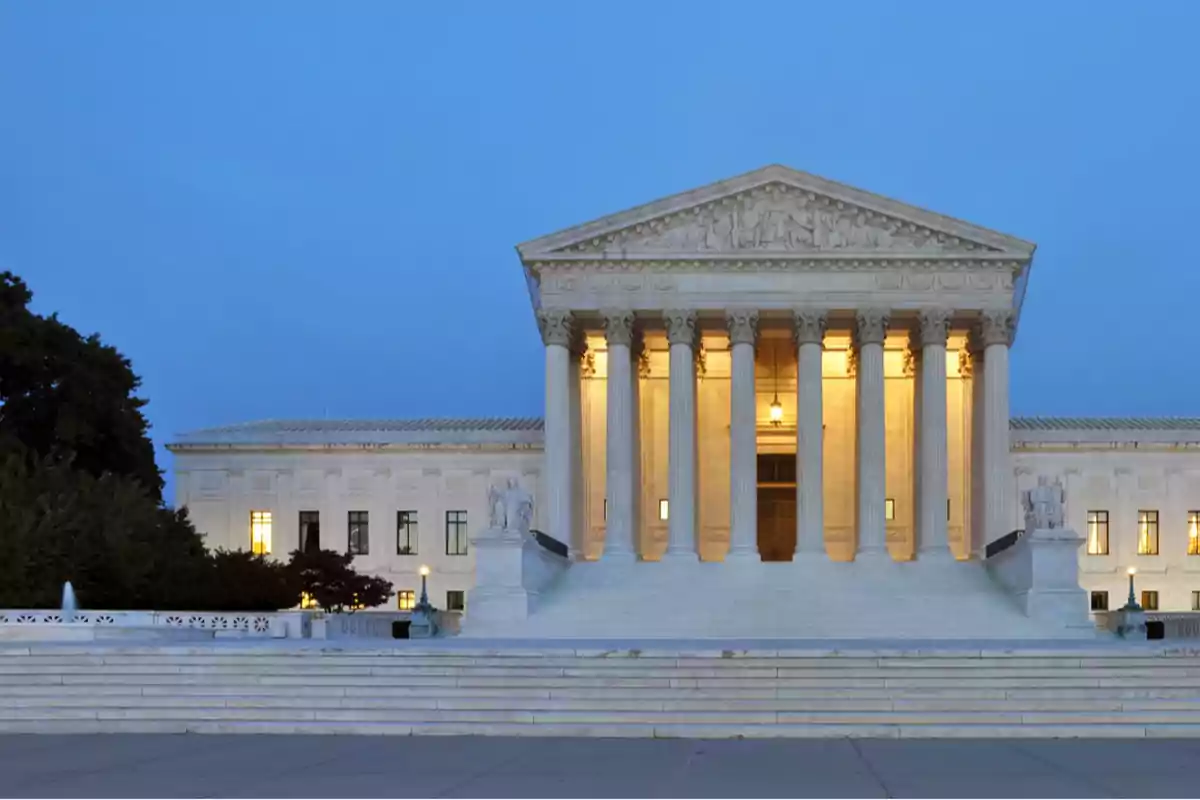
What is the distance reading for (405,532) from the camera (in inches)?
2447

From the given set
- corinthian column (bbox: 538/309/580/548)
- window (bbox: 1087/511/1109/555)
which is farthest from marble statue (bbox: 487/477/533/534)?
window (bbox: 1087/511/1109/555)

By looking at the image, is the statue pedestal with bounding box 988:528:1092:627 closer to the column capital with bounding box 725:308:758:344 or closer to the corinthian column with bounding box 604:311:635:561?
the column capital with bounding box 725:308:758:344

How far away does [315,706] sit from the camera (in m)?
23.7

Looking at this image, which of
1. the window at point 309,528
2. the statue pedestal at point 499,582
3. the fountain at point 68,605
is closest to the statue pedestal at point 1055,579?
the statue pedestal at point 499,582

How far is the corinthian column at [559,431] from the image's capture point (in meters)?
50.7

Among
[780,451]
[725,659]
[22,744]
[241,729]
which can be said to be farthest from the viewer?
[780,451]

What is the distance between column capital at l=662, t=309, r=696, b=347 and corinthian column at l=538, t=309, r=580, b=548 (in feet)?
12.9

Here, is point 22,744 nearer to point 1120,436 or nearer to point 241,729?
point 241,729

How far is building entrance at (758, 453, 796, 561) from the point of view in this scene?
5909 centimetres

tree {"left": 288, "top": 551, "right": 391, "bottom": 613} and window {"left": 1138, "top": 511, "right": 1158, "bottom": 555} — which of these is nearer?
tree {"left": 288, "top": 551, "right": 391, "bottom": 613}

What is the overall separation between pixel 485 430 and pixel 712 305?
53.9 feet

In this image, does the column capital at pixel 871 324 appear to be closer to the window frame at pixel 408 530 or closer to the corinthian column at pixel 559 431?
the corinthian column at pixel 559 431

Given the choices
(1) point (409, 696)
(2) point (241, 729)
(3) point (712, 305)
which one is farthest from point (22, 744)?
(3) point (712, 305)

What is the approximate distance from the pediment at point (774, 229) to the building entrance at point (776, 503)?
12551mm
